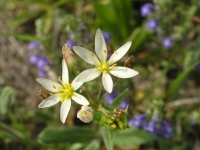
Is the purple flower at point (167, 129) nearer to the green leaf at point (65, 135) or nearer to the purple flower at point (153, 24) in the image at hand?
the green leaf at point (65, 135)

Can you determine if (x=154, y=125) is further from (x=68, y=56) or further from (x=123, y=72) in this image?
(x=68, y=56)

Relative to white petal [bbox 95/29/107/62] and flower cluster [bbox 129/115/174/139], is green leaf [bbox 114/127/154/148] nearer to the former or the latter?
flower cluster [bbox 129/115/174/139]

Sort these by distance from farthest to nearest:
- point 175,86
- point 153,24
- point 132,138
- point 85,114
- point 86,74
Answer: point 153,24
point 175,86
point 132,138
point 86,74
point 85,114

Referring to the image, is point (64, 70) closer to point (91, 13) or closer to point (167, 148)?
point (167, 148)

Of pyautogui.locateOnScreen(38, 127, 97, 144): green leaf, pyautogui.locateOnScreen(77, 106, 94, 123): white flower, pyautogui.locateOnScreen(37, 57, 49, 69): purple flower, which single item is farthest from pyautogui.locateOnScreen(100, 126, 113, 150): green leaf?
pyautogui.locateOnScreen(37, 57, 49, 69): purple flower

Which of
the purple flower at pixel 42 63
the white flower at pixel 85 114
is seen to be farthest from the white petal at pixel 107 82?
the purple flower at pixel 42 63

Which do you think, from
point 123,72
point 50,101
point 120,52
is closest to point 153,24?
point 120,52
